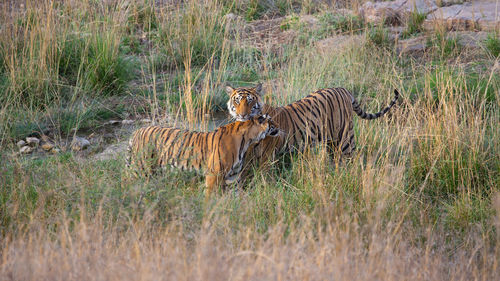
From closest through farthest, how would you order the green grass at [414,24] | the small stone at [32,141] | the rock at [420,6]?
the small stone at [32,141] < the green grass at [414,24] < the rock at [420,6]

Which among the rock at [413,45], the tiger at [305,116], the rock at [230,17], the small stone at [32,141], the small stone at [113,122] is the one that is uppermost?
the rock at [230,17]

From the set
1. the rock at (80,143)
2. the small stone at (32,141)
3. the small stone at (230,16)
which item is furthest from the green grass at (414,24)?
the small stone at (32,141)

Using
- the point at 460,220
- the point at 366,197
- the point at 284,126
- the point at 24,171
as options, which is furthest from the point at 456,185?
the point at 24,171

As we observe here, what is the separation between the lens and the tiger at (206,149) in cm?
430

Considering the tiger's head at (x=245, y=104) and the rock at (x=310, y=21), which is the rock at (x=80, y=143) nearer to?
the tiger's head at (x=245, y=104)

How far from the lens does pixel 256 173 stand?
466 cm

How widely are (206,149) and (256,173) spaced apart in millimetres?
500

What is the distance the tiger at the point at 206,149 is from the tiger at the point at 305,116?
27cm

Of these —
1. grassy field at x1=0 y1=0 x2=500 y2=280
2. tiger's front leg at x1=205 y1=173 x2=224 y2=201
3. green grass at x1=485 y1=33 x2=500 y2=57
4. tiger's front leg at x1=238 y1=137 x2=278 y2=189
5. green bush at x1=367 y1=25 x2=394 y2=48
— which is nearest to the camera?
grassy field at x1=0 y1=0 x2=500 y2=280

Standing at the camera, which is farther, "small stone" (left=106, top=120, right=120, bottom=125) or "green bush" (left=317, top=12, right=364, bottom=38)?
"green bush" (left=317, top=12, right=364, bottom=38)

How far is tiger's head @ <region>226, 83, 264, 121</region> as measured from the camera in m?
4.78

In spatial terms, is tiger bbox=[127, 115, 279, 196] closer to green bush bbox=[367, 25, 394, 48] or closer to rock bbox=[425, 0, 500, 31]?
green bush bbox=[367, 25, 394, 48]

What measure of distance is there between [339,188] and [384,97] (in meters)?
2.34

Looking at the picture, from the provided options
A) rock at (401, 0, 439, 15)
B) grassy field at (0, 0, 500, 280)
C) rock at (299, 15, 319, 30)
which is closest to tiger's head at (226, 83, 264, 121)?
grassy field at (0, 0, 500, 280)
